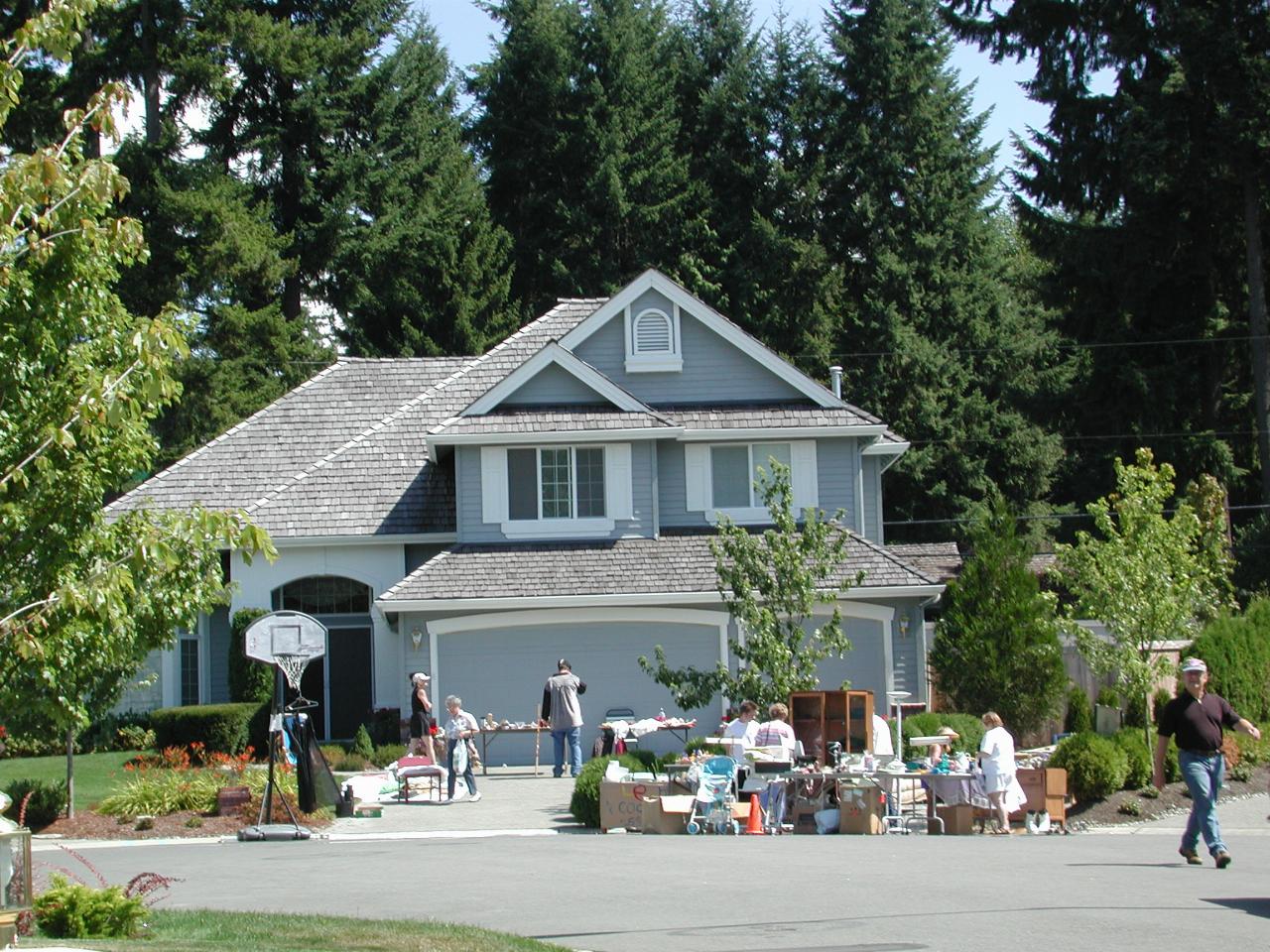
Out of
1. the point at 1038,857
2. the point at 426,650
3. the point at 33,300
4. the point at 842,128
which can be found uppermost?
the point at 842,128

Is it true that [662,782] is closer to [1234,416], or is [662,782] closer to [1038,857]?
[1038,857]

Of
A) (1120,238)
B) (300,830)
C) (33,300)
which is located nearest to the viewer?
(33,300)

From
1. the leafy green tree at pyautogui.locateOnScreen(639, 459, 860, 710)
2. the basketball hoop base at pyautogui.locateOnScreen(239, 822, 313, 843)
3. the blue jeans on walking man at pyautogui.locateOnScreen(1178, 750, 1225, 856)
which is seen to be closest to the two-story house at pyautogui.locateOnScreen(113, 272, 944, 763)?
the leafy green tree at pyautogui.locateOnScreen(639, 459, 860, 710)

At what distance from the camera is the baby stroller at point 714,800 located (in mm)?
19391

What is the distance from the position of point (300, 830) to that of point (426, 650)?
34.1 feet

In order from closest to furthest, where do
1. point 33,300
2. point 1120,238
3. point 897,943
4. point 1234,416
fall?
point 897,943, point 33,300, point 1120,238, point 1234,416

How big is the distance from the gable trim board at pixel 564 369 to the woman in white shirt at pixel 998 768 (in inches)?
491

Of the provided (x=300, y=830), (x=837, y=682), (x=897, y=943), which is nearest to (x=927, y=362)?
(x=837, y=682)

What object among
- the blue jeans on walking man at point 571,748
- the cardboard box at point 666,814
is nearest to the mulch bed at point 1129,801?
the cardboard box at point 666,814

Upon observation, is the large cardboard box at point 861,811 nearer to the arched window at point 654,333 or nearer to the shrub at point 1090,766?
the shrub at point 1090,766

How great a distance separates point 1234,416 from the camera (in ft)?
142

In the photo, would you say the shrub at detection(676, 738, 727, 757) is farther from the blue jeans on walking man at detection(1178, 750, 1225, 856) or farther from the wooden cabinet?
the blue jeans on walking man at detection(1178, 750, 1225, 856)

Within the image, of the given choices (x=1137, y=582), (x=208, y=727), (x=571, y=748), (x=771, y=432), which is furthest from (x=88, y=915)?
(x=771, y=432)

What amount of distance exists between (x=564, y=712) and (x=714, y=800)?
5777mm
